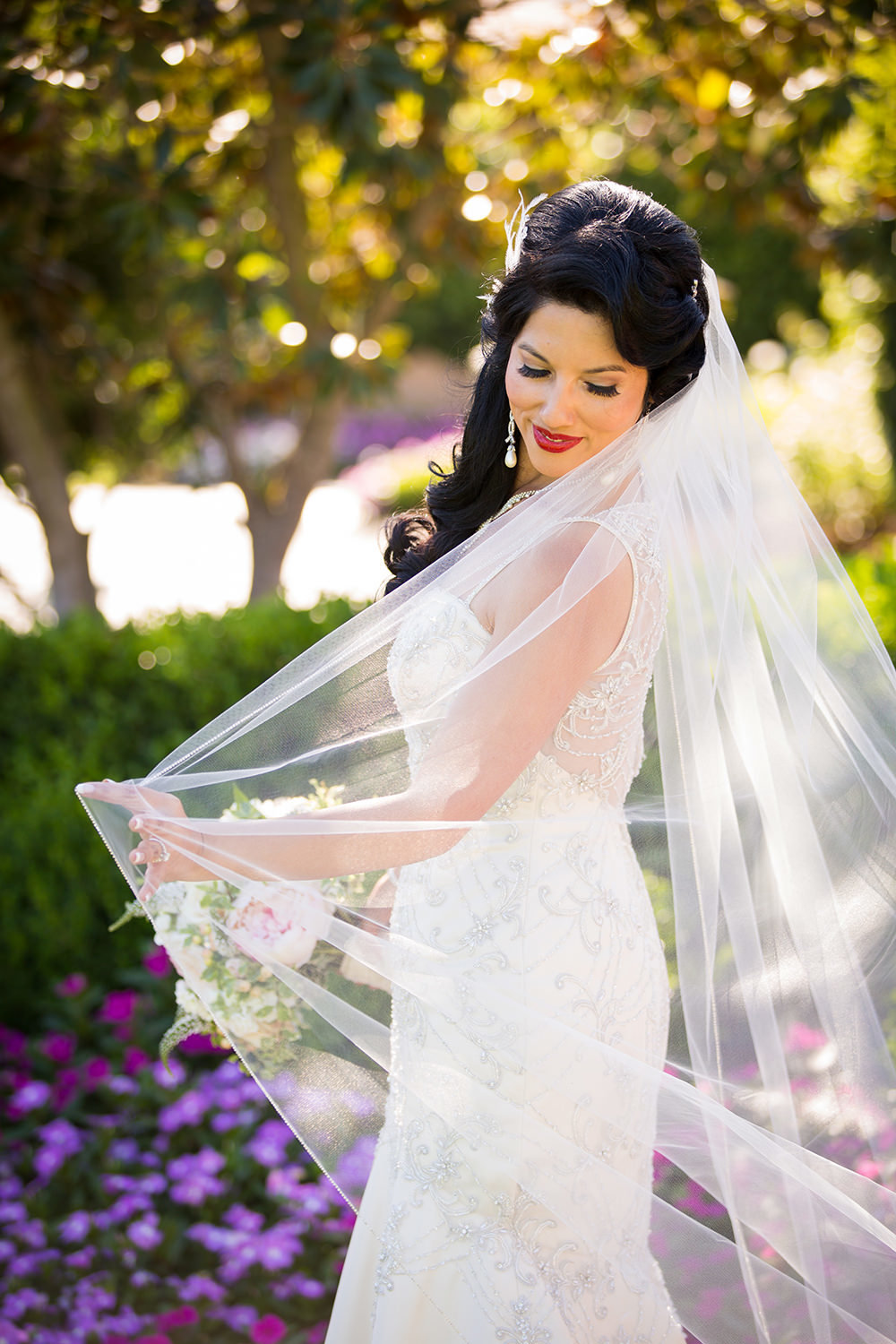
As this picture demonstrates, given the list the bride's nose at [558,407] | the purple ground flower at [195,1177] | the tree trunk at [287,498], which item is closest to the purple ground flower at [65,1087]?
the purple ground flower at [195,1177]

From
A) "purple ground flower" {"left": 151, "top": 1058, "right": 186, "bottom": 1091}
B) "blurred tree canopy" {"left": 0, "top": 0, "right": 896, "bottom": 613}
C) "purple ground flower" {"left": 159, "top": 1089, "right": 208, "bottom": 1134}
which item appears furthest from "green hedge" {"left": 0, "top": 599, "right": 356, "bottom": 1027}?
"blurred tree canopy" {"left": 0, "top": 0, "right": 896, "bottom": 613}

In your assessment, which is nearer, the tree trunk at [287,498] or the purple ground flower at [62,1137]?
the purple ground flower at [62,1137]

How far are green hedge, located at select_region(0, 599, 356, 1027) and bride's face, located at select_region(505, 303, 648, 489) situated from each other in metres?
2.22

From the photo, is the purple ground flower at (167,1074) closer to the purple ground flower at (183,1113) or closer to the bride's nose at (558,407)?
the purple ground flower at (183,1113)

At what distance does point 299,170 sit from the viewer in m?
5.14

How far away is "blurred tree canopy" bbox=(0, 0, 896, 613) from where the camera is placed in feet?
12.0

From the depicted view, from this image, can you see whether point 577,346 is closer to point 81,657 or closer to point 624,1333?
point 624,1333

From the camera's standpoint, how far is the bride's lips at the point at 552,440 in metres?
1.83

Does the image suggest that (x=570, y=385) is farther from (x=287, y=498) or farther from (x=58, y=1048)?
(x=287, y=498)

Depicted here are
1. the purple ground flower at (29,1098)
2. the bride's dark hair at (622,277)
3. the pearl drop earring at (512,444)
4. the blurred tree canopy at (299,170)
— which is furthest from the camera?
the blurred tree canopy at (299,170)

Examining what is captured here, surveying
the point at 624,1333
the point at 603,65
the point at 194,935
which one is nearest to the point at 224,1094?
the point at 194,935

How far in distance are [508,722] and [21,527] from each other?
40.3 ft

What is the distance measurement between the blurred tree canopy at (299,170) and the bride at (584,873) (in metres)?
2.05

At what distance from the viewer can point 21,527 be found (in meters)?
12.8
